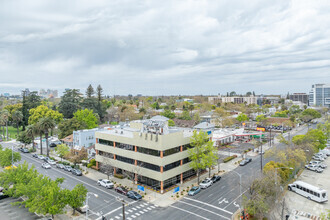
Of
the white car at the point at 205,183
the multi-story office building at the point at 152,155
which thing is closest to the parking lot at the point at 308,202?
the white car at the point at 205,183

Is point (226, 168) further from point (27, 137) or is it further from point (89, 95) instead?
point (89, 95)

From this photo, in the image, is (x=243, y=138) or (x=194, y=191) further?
(x=243, y=138)

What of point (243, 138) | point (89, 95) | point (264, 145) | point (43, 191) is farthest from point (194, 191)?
point (89, 95)

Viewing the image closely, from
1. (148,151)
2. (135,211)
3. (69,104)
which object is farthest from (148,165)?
Answer: (69,104)

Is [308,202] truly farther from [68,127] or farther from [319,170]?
[68,127]

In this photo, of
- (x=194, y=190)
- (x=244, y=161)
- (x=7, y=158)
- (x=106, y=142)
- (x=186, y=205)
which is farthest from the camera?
(x=244, y=161)
